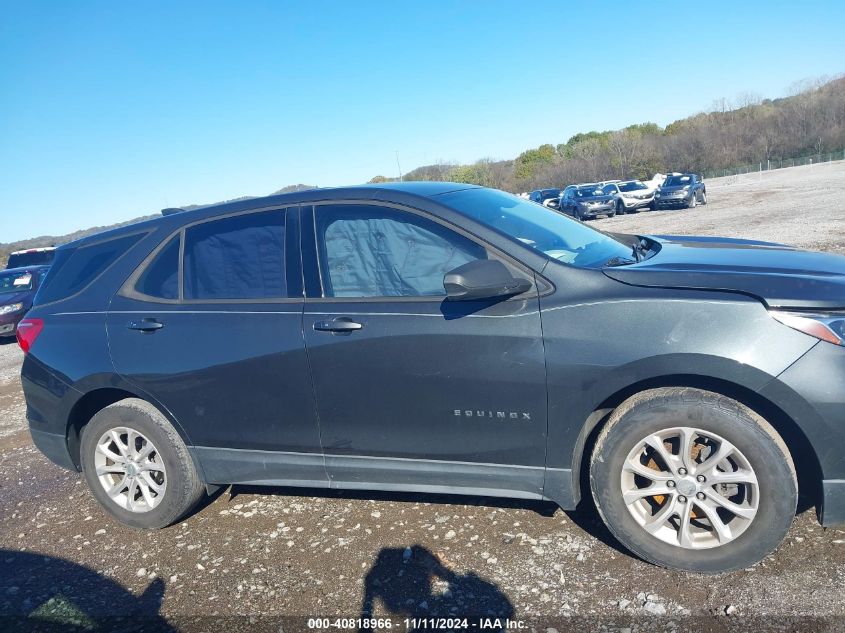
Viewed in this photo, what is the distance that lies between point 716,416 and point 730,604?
2.56 feet

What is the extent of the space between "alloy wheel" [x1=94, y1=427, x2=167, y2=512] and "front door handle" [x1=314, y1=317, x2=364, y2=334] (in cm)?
137

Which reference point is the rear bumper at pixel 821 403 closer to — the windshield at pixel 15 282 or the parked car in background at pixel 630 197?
the windshield at pixel 15 282

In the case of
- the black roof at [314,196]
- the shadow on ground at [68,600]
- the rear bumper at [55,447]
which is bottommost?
the shadow on ground at [68,600]

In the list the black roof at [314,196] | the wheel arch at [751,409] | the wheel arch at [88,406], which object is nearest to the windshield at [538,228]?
the black roof at [314,196]

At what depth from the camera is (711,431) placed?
8.73 ft

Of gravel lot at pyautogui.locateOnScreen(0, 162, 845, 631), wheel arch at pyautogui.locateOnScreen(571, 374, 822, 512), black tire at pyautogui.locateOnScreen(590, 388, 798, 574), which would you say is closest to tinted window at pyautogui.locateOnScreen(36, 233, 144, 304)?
gravel lot at pyautogui.locateOnScreen(0, 162, 845, 631)

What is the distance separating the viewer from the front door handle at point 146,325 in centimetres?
361

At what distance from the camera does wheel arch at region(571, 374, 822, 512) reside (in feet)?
8.63

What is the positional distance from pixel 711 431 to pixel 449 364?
1.18 meters

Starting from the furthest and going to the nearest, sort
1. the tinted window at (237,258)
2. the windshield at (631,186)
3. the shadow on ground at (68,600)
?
the windshield at (631,186) → the tinted window at (237,258) → the shadow on ground at (68,600)

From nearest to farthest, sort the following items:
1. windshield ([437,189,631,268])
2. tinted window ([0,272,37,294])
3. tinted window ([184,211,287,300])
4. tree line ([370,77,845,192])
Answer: windshield ([437,189,631,268]), tinted window ([184,211,287,300]), tinted window ([0,272,37,294]), tree line ([370,77,845,192])

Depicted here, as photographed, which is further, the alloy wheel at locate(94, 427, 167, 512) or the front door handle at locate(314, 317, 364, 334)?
the alloy wheel at locate(94, 427, 167, 512)

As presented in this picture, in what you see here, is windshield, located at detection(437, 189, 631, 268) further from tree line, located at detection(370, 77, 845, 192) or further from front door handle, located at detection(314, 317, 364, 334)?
tree line, located at detection(370, 77, 845, 192)

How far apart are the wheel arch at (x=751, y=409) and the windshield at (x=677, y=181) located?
26.8 m
